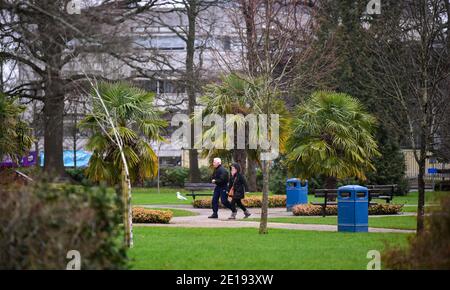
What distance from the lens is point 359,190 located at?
19.1m

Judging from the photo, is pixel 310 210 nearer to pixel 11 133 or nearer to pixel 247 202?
pixel 247 202

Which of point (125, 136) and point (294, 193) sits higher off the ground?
point (125, 136)

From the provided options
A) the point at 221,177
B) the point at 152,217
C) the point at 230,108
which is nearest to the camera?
the point at 152,217

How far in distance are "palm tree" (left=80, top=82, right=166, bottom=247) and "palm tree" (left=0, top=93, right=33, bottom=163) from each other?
1868mm

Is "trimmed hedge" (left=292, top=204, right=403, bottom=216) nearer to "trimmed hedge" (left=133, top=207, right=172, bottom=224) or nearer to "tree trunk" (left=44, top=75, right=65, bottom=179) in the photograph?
"trimmed hedge" (left=133, top=207, right=172, bottom=224)

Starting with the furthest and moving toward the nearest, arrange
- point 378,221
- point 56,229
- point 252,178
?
point 252,178 → point 378,221 → point 56,229

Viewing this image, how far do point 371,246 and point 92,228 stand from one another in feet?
24.1

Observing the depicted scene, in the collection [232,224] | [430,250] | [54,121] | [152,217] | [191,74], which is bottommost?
[232,224]

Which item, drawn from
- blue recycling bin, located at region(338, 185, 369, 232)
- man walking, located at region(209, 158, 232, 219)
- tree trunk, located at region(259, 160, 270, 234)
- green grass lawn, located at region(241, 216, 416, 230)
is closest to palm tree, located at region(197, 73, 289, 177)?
man walking, located at region(209, 158, 232, 219)

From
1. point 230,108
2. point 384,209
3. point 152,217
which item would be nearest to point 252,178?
point 230,108

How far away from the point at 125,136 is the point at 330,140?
303 inches

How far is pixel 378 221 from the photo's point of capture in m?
21.8
